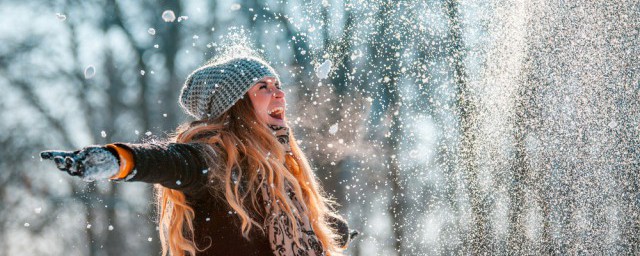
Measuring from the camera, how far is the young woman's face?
10.3 ft

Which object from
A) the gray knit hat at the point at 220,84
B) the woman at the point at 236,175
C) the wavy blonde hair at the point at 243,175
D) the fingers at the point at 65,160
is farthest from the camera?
the gray knit hat at the point at 220,84

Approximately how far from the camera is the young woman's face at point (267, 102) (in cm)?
315

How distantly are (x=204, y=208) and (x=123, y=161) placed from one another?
745mm

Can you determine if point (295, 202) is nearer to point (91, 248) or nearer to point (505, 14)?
point (505, 14)

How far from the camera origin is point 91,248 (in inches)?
512

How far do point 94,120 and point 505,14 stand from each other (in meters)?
7.31

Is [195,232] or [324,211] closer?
[195,232]

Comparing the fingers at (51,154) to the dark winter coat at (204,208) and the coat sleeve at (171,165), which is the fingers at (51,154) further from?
the dark winter coat at (204,208)

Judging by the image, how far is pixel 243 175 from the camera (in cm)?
289

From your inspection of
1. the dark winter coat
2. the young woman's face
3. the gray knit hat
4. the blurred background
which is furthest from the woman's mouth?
the blurred background

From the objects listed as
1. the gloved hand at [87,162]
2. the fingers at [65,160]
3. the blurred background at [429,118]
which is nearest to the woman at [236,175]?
the gloved hand at [87,162]

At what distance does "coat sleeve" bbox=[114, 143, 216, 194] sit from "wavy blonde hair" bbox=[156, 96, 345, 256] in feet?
0.26

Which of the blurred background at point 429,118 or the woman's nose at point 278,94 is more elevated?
the blurred background at point 429,118

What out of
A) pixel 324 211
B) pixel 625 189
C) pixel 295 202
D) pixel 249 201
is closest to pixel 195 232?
pixel 249 201
